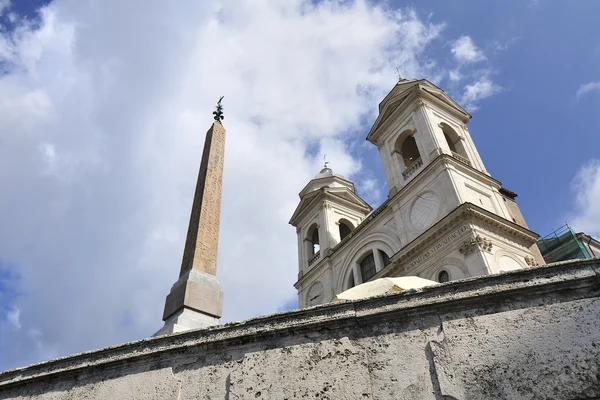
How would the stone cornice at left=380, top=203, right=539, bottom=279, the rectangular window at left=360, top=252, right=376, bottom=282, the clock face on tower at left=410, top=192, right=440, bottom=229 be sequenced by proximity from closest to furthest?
1. the stone cornice at left=380, top=203, right=539, bottom=279
2. the clock face on tower at left=410, top=192, right=440, bottom=229
3. the rectangular window at left=360, top=252, right=376, bottom=282

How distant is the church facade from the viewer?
16344 millimetres

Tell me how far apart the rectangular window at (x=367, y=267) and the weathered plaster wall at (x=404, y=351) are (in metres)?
16.6

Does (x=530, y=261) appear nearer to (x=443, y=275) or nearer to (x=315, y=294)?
(x=443, y=275)

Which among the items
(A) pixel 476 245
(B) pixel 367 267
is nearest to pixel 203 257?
(A) pixel 476 245

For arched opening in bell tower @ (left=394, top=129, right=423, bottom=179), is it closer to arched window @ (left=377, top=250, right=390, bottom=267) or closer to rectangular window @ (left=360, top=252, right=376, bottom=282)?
arched window @ (left=377, top=250, right=390, bottom=267)

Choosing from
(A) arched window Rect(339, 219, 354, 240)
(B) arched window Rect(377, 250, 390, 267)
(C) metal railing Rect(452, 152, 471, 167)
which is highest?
(A) arched window Rect(339, 219, 354, 240)

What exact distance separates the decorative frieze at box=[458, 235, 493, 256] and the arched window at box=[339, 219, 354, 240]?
11265mm

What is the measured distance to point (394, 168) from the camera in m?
21.5

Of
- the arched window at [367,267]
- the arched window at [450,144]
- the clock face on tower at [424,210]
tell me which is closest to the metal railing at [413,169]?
the clock face on tower at [424,210]

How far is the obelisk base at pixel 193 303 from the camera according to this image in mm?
6486

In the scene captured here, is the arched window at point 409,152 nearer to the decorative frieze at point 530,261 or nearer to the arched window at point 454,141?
the arched window at point 454,141

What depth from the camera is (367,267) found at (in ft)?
69.2

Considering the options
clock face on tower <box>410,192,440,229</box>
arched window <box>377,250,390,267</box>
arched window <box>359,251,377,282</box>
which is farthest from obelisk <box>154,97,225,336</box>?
arched window <box>359,251,377,282</box>

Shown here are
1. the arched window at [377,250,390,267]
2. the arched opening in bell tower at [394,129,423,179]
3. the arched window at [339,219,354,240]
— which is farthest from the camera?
the arched window at [339,219,354,240]
